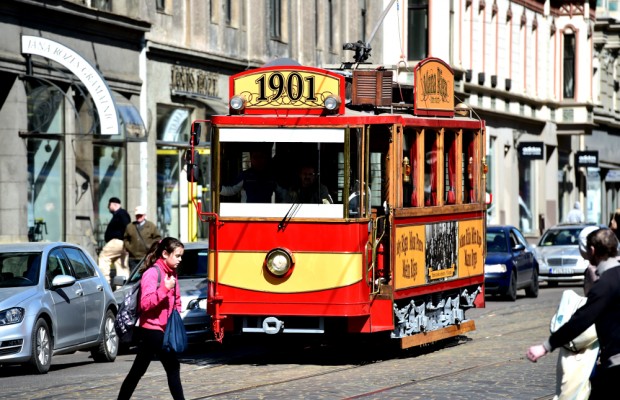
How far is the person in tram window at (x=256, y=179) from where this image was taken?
60.2ft

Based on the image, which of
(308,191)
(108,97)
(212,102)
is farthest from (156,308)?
(212,102)

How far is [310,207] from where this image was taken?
18.2m

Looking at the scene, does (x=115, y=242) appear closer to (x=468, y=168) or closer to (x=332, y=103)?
(x=468, y=168)

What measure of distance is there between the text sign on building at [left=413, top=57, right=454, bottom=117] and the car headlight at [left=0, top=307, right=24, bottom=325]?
212 inches

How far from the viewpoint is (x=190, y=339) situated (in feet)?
69.3

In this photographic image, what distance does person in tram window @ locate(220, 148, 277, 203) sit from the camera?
18.3 m

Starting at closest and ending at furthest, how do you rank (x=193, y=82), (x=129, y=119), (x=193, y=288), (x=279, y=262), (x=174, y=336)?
(x=174, y=336) → (x=279, y=262) → (x=193, y=288) → (x=129, y=119) → (x=193, y=82)

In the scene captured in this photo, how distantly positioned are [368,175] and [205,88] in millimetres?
18487

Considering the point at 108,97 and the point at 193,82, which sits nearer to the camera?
the point at 108,97

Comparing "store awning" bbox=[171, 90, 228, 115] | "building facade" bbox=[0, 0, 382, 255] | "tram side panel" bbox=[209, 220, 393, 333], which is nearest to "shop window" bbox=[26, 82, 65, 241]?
"building facade" bbox=[0, 0, 382, 255]

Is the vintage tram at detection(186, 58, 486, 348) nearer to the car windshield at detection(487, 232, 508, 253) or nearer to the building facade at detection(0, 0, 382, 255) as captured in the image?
the building facade at detection(0, 0, 382, 255)

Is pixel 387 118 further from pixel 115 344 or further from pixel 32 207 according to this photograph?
pixel 32 207

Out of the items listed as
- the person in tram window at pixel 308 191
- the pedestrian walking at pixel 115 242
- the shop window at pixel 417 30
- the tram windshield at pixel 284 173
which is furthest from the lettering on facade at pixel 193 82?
the person in tram window at pixel 308 191

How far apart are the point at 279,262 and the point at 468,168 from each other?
14.6 feet
